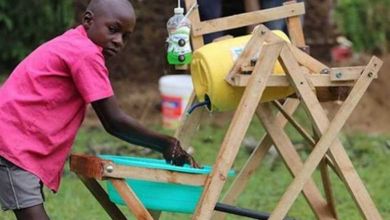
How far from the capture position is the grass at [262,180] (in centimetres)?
573

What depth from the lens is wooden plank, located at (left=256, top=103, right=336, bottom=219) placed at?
440 cm

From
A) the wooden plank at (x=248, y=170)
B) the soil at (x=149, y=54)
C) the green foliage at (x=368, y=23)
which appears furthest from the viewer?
the green foliage at (x=368, y=23)

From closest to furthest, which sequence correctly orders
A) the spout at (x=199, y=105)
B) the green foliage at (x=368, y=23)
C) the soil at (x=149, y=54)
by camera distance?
the spout at (x=199, y=105), the soil at (x=149, y=54), the green foliage at (x=368, y=23)

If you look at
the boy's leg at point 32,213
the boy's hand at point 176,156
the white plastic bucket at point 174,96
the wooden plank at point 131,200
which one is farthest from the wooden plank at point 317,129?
the white plastic bucket at point 174,96

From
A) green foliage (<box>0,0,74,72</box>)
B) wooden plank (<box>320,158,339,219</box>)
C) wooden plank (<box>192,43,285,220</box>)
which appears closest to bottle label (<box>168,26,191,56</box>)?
wooden plank (<box>192,43,285,220</box>)

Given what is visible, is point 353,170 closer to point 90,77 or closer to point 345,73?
point 345,73

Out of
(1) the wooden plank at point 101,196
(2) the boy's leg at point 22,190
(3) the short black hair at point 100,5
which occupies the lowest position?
(1) the wooden plank at point 101,196

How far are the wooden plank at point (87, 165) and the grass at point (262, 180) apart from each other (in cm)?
160

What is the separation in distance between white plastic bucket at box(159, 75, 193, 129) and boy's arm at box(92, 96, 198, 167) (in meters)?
3.54

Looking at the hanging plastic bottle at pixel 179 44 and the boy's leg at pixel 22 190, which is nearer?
the boy's leg at pixel 22 190

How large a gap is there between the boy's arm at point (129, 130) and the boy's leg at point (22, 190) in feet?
1.14

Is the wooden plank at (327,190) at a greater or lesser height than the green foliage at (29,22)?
greater

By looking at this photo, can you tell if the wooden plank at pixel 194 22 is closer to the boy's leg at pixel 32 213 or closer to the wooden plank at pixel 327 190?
the wooden plank at pixel 327 190

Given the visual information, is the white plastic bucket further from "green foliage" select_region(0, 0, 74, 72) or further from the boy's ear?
the boy's ear
